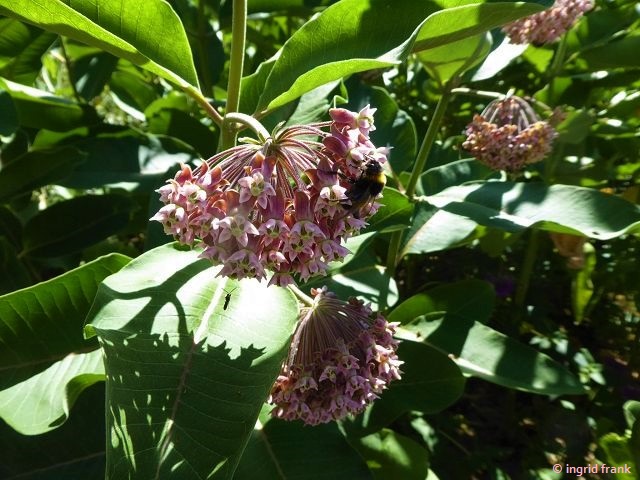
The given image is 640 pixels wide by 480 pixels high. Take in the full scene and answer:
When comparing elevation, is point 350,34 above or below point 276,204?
above

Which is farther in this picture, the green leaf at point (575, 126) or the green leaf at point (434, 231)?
the green leaf at point (575, 126)

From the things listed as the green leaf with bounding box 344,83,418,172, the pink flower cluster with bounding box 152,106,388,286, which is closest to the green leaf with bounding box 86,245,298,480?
the pink flower cluster with bounding box 152,106,388,286

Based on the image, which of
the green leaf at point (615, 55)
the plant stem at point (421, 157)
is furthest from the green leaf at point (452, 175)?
the green leaf at point (615, 55)

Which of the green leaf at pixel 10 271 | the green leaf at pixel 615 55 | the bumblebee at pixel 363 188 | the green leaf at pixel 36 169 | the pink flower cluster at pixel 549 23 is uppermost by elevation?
the pink flower cluster at pixel 549 23

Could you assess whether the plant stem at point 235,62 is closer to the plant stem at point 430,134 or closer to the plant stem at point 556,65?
the plant stem at point 430,134

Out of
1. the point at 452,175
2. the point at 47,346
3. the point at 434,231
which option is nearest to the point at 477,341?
the point at 434,231

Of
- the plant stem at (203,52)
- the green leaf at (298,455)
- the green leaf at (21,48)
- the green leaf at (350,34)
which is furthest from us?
the plant stem at (203,52)

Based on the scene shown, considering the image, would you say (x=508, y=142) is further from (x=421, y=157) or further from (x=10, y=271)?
(x=10, y=271)

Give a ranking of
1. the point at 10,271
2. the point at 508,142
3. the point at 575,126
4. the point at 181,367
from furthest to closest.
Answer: the point at 575,126, the point at 508,142, the point at 10,271, the point at 181,367
